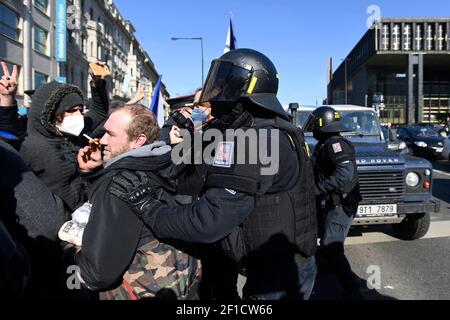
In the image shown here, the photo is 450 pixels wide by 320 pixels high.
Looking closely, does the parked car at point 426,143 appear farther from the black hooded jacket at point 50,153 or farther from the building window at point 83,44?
the building window at point 83,44

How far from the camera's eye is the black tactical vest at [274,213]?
6.11 feet

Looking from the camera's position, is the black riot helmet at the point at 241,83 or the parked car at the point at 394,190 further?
the parked car at the point at 394,190

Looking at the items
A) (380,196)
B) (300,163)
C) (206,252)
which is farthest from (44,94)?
(380,196)

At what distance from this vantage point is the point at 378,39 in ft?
171

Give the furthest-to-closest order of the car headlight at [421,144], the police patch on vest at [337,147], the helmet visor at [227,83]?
the car headlight at [421,144] < the police patch on vest at [337,147] < the helmet visor at [227,83]

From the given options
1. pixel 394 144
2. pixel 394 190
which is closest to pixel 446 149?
pixel 394 144

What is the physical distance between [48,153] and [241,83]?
1.35 m

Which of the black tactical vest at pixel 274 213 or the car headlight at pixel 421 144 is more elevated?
the car headlight at pixel 421 144

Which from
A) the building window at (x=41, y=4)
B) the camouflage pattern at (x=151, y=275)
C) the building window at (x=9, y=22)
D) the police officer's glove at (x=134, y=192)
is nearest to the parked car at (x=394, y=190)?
the camouflage pattern at (x=151, y=275)

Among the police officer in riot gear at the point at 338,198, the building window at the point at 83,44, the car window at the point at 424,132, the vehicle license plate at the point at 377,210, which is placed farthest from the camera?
the building window at the point at 83,44

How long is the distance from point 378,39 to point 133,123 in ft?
183

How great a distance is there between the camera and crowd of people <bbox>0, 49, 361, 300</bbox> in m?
1.81

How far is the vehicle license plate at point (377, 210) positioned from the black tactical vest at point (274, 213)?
359 cm

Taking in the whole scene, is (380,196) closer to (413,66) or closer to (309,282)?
(309,282)
